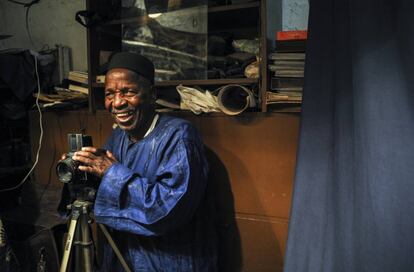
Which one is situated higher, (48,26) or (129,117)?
(48,26)

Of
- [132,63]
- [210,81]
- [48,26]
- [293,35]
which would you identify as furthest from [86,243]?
[48,26]

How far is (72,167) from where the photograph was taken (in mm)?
1064

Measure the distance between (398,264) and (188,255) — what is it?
71cm

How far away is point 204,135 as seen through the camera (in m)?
1.48

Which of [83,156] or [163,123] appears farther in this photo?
[163,123]

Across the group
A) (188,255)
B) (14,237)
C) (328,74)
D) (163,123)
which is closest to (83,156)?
(163,123)

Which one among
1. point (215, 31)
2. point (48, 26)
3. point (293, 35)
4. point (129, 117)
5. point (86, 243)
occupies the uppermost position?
point (48, 26)

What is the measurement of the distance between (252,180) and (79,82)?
3.72 feet

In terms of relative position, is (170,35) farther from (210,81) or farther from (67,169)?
(67,169)

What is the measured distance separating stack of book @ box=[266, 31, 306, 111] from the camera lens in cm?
77

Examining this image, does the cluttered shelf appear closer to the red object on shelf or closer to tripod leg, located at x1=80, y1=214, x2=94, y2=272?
the red object on shelf

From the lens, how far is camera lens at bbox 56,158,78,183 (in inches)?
41.8

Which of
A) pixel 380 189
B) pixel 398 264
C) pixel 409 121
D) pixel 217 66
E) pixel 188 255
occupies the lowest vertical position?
pixel 188 255

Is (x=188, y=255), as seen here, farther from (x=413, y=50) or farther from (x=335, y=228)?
(x=413, y=50)
